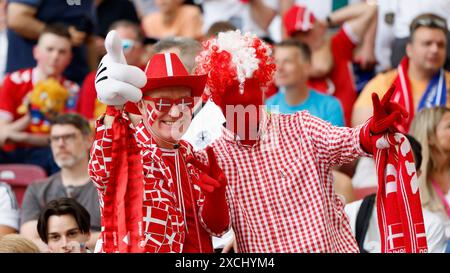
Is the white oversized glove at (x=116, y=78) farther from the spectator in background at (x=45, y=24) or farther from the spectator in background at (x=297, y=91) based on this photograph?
the spectator in background at (x=45, y=24)

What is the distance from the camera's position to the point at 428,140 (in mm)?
7051

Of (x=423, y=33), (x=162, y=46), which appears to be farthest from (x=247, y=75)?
(x=423, y=33)

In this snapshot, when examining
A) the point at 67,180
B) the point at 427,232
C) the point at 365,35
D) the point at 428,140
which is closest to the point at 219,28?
the point at 67,180

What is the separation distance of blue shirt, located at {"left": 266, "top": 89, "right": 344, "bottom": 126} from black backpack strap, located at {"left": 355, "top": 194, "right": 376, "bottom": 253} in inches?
50.5

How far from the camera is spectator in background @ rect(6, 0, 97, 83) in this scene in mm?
8656

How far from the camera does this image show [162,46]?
19.4 ft

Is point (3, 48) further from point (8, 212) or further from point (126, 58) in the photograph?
point (8, 212)

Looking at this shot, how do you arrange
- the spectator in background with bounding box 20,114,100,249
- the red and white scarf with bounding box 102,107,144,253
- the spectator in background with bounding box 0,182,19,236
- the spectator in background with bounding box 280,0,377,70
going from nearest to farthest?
the red and white scarf with bounding box 102,107,144,253 < the spectator in background with bounding box 20,114,100,249 < the spectator in background with bounding box 0,182,19,236 < the spectator in background with bounding box 280,0,377,70

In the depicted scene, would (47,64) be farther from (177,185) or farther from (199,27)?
(177,185)

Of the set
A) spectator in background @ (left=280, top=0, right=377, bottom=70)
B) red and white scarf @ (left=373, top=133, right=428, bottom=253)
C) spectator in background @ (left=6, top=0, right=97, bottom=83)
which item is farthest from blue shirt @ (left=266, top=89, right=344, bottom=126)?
red and white scarf @ (left=373, top=133, right=428, bottom=253)

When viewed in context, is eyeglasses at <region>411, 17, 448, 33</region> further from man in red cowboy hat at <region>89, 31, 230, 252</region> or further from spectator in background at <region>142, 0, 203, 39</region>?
man in red cowboy hat at <region>89, 31, 230, 252</region>

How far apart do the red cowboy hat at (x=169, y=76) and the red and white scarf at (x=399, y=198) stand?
767 mm

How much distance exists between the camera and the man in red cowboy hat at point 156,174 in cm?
469
